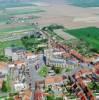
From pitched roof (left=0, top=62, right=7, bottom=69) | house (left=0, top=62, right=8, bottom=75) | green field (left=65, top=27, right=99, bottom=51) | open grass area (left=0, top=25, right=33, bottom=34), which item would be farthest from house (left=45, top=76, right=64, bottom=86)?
open grass area (left=0, top=25, right=33, bottom=34)

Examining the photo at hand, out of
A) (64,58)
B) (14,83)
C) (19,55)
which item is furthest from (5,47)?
(14,83)

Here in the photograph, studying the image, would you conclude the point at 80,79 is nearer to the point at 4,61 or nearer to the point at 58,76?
the point at 58,76

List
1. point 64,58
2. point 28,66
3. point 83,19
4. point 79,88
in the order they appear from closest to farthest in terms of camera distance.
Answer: point 79,88
point 28,66
point 64,58
point 83,19

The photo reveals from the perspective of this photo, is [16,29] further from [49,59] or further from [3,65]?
[49,59]

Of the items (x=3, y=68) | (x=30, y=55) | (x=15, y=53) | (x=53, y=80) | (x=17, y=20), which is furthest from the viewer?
(x=17, y=20)

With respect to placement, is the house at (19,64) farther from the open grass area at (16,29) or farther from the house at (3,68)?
the open grass area at (16,29)

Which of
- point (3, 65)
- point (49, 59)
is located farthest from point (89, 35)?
point (3, 65)

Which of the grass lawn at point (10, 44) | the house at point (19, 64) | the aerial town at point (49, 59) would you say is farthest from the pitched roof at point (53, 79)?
the grass lawn at point (10, 44)
